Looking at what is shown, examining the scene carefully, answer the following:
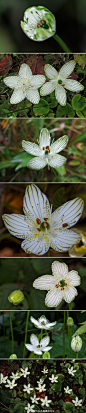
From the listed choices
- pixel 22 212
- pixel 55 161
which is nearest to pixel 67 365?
pixel 22 212

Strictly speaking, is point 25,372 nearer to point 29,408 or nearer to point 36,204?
point 29,408

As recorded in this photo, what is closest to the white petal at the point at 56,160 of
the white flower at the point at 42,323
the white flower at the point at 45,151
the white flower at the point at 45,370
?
the white flower at the point at 45,151

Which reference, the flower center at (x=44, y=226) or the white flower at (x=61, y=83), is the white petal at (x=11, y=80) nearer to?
the white flower at (x=61, y=83)

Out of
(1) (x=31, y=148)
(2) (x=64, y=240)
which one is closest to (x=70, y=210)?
(2) (x=64, y=240)

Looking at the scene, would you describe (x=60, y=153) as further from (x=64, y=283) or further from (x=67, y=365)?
(x=67, y=365)

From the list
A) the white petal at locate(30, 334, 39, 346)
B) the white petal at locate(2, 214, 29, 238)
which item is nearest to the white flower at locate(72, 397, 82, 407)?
the white petal at locate(30, 334, 39, 346)
